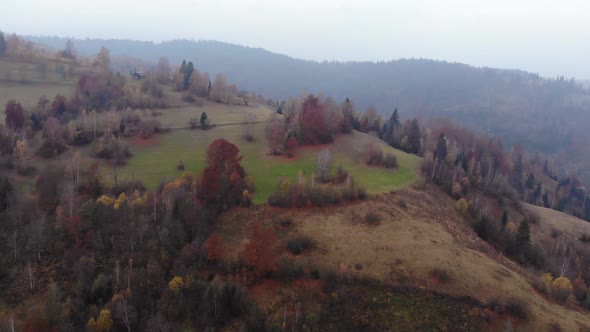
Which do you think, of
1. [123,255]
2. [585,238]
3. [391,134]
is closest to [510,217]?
[585,238]

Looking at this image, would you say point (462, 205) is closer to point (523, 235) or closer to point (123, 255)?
point (523, 235)

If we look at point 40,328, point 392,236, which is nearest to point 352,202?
point 392,236

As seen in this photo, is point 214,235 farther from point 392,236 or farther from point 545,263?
point 545,263

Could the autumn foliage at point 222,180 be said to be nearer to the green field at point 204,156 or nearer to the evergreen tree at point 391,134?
the green field at point 204,156

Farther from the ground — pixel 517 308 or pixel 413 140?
pixel 413 140

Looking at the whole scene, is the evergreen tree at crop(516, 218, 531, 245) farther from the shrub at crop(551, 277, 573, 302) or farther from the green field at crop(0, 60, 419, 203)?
the green field at crop(0, 60, 419, 203)

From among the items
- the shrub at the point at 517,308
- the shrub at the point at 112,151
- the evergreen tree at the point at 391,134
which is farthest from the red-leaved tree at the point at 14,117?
the shrub at the point at 517,308

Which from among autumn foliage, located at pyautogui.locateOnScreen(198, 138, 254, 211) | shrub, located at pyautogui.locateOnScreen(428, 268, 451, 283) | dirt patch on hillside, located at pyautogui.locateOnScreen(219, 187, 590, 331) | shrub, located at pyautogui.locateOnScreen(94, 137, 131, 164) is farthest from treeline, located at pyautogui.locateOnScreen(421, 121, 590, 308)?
shrub, located at pyautogui.locateOnScreen(94, 137, 131, 164)
